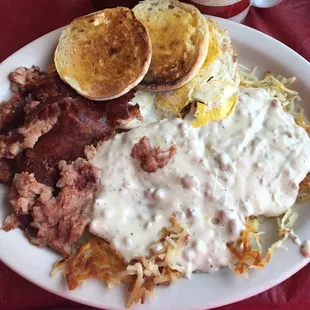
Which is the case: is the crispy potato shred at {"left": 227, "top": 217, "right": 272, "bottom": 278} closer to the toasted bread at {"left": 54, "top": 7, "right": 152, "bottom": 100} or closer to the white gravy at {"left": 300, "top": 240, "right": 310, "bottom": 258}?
the white gravy at {"left": 300, "top": 240, "right": 310, "bottom": 258}

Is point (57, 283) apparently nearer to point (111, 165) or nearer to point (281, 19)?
point (111, 165)

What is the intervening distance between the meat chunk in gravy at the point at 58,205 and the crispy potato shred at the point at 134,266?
0.24ft

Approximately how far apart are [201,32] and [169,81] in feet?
0.85

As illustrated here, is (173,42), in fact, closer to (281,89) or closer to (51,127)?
(281,89)

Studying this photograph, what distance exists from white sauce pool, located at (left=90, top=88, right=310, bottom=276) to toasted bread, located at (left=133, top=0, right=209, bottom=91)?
0.64 feet

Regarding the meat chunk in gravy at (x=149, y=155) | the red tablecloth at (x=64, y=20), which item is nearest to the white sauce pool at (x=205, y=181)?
the meat chunk in gravy at (x=149, y=155)

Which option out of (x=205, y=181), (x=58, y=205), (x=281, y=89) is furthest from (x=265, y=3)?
(x=58, y=205)

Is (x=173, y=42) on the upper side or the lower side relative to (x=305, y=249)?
upper

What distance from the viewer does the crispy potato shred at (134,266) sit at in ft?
5.19

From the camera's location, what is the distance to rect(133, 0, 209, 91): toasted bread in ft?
6.32

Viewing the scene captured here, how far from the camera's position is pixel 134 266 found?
5.18ft

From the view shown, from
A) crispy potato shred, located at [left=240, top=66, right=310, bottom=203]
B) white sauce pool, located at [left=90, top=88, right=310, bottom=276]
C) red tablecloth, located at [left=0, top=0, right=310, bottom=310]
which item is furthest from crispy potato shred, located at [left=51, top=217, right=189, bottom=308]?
red tablecloth, located at [left=0, top=0, right=310, bottom=310]

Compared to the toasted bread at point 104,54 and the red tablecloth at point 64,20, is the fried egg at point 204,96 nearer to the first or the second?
the toasted bread at point 104,54

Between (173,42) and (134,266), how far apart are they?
959 millimetres
